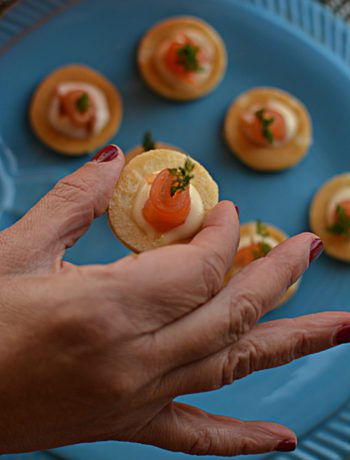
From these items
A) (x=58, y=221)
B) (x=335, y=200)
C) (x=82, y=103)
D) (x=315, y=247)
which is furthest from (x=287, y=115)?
(x=58, y=221)

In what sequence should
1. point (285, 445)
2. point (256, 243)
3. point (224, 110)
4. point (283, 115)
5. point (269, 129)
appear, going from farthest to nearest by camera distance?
point (224, 110)
point (283, 115)
point (269, 129)
point (256, 243)
point (285, 445)

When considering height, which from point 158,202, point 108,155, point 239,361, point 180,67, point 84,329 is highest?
point 180,67

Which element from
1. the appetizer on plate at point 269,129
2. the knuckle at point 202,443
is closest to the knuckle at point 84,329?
the knuckle at point 202,443

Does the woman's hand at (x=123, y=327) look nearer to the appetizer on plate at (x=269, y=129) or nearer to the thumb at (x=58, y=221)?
the thumb at (x=58, y=221)

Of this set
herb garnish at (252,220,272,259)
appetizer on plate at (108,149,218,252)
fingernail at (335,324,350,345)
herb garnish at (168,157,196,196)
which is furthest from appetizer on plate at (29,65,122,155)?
fingernail at (335,324,350,345)

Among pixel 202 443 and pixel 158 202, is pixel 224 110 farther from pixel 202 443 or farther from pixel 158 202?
pixel 202 443

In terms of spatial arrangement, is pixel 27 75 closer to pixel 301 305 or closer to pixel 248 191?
pixel 248 191

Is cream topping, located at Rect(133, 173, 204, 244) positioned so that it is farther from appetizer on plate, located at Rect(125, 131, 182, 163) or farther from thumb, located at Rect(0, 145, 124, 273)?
appetizer on plate, located at Rect(125, 131, 182, 163)
